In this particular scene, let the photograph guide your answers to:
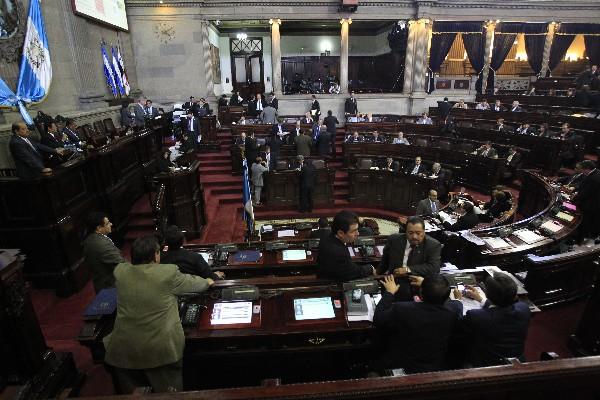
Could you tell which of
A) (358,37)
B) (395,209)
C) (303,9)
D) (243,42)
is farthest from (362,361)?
(358,37)

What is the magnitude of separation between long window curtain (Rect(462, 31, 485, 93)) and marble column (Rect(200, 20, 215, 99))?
11.0 metres

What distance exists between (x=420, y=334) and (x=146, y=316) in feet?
5.90

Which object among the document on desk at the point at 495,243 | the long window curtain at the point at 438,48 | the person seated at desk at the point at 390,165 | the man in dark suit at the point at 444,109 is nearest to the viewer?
the document on desk at the point at 495,243

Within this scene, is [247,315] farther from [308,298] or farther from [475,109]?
[475,109]

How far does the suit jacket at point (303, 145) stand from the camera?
1084 cm

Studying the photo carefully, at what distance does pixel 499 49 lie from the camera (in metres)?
16.3

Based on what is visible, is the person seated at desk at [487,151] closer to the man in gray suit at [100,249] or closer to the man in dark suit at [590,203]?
the man in dark suit at [590,203]

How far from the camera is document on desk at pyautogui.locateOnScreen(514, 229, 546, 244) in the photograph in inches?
190

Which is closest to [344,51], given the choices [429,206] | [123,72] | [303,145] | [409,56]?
[409,56]

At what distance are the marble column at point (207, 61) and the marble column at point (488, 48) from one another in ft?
38.9

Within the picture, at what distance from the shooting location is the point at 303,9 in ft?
47.7

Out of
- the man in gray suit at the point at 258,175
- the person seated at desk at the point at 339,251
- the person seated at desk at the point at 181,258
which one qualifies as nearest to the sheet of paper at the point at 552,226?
the person seated at desk at the point at 339,251

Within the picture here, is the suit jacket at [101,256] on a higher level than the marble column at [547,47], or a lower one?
lower

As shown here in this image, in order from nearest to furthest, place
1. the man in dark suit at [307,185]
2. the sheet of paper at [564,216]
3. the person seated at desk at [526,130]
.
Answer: the sheet of paper at [564,216] < the man in dark suit at [307,185] < the person seated at desk at [526,130]
